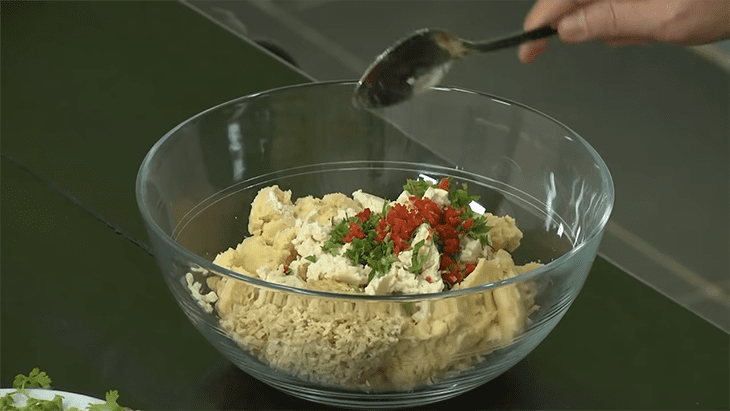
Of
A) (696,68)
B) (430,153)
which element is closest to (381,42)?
(696,68)

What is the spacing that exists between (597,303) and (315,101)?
0.43m

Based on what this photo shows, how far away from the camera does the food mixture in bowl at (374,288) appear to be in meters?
0.68

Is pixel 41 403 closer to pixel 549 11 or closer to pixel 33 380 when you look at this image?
pixel 33 380

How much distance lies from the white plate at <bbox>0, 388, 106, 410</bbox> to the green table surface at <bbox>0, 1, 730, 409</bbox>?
0.21ft

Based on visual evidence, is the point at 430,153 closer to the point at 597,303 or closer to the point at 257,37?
the point at 597,303

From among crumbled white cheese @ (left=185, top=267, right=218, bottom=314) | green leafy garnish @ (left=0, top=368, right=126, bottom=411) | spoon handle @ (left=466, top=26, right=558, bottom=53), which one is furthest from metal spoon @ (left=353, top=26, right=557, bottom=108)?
green leafy garnish @ (left=0, top=368, right=126, bottom=411)

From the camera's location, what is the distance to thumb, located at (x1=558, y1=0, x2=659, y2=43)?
893 millimetres

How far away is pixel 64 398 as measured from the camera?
78cm

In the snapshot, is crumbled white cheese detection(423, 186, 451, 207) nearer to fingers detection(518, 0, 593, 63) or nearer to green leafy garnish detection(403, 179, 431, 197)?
green leafy garnish detection(403, 179, 431, 197)

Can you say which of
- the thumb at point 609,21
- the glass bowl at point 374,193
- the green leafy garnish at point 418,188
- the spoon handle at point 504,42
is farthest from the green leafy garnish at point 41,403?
the thumb at point 609,21

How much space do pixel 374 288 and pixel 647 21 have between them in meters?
0.44

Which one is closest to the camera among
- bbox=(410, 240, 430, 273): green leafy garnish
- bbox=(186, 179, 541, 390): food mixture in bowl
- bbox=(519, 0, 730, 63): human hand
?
bbox=(186, 179, 541, 390): food mixture in bowl

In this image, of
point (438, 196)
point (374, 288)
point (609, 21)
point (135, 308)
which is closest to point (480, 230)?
point (438, 196)

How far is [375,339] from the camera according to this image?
68 centimetres
